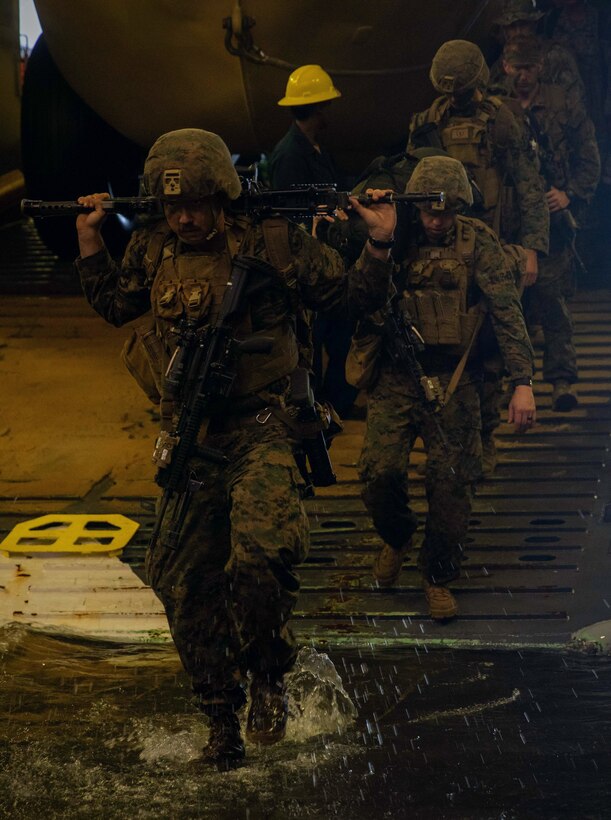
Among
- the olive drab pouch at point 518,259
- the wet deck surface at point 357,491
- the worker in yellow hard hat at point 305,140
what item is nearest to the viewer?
the wet deck surface at point 357,491

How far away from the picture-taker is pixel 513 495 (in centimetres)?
741

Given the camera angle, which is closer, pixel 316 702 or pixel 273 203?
pixel 273 203

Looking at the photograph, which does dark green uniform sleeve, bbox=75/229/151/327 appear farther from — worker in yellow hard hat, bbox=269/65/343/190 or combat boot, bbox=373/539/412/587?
worker in yellow hard hat, bbox=269/65/343/190

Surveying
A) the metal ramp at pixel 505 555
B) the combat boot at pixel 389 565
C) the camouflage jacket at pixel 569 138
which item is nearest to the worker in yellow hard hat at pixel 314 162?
the metal ramp at pixel 505 555

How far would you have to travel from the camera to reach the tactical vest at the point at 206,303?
4.88m

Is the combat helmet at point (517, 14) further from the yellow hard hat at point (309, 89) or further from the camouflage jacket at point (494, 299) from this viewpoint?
the camouflage jacket at point (494, 299)

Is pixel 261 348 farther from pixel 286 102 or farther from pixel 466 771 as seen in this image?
pixel 286 102

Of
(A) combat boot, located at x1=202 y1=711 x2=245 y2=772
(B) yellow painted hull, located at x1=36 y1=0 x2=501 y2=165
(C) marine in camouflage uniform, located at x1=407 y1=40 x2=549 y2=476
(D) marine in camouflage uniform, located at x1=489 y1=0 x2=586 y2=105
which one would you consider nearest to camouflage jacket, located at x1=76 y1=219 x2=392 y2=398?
(A) combat boot, located at x1=202 y1=711 x2=245 y2=772

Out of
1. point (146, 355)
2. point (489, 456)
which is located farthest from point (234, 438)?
point (489, 456)

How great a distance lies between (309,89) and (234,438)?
11.4ft

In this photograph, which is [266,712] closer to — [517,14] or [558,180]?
[558,180]

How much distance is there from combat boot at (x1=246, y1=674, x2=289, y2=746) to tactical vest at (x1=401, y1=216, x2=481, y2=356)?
6.39 ft

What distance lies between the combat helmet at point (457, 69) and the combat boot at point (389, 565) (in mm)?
2292

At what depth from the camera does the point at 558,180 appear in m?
8.73
